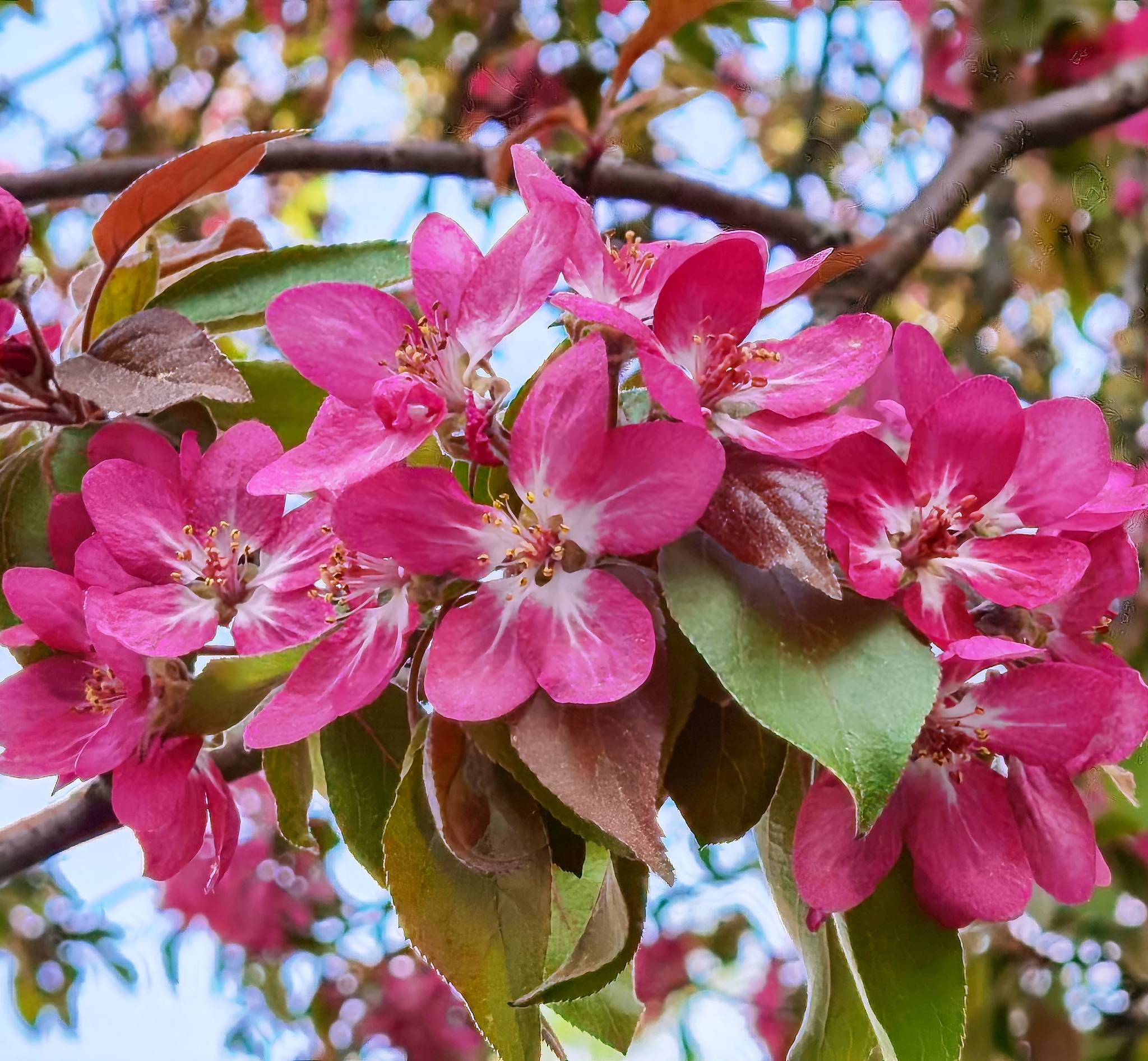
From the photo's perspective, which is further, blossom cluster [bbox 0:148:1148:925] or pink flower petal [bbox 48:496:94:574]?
pink flower petal [bbox 48:496:94:574]

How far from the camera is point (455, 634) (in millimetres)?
391

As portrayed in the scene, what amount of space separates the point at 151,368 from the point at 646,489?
0.78 ft

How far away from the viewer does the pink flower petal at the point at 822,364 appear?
1.37ft

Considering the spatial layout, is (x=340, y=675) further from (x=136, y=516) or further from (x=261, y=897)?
(x=261, y=897)

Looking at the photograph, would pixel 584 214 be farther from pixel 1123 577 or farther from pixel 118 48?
pixel 118 48

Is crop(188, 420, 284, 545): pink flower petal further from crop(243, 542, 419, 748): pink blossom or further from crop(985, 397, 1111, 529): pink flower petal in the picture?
crop(985, 397, 1111, 529): pink flower petal

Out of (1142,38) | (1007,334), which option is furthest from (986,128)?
(1007,334)

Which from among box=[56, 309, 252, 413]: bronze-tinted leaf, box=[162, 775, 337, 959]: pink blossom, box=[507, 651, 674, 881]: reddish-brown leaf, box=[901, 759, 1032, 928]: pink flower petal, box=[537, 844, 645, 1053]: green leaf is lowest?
box=[162, 775, 337, 959]: pink blossom

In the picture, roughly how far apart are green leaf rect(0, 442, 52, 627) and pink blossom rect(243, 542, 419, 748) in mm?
185

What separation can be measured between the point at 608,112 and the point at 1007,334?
96 cm

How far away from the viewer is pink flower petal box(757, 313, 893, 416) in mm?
419

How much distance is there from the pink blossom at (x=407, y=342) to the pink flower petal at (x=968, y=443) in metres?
0.15

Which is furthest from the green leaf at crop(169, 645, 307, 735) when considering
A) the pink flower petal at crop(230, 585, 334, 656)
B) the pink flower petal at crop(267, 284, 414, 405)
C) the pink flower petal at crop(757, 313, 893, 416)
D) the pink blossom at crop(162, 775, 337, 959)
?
the pink blossom at crop(162, 775, 337, 959)

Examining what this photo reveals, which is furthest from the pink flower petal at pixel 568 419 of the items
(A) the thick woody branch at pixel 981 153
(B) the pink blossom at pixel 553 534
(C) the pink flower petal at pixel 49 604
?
(A) the thick woody branch at pixel 981 153
